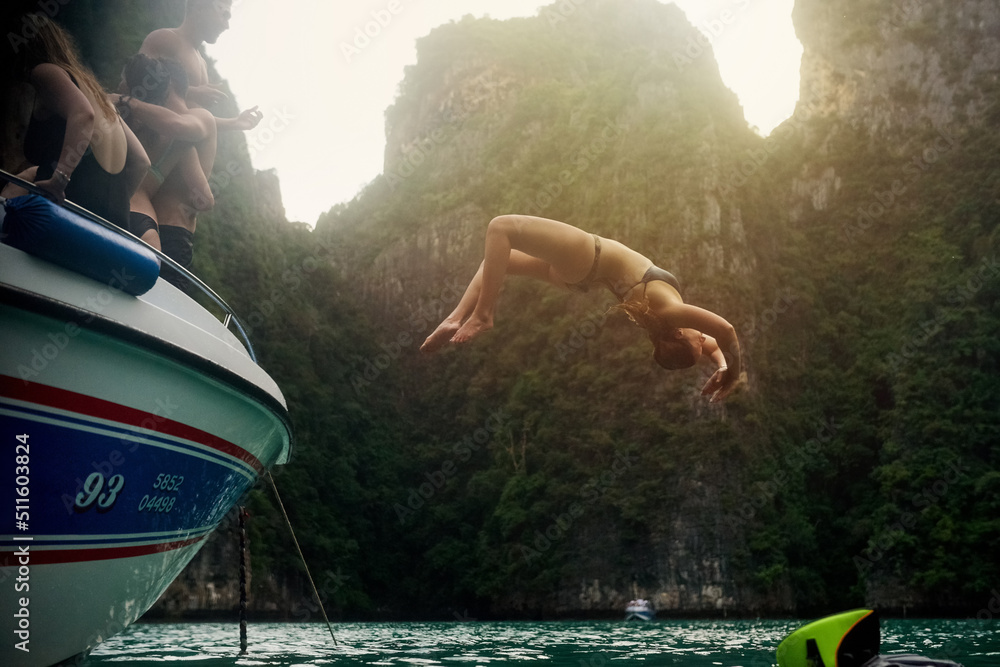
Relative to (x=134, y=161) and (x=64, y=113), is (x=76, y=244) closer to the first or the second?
(x=64, y=113)

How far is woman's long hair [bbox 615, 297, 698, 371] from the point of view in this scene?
11.6 ft

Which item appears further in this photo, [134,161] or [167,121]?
[167,121]

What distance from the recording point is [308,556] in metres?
39.3

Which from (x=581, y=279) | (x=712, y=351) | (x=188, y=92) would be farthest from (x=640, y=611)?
(x=581, y=279)

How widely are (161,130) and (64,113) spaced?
0.93 meters

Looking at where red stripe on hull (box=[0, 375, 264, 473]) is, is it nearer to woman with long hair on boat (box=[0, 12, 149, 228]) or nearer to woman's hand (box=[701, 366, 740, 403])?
woman with long hair on boat (box=[0, 12, 149, 228])

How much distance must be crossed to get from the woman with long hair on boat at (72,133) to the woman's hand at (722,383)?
2856 millimetres

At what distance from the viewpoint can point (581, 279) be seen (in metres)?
3.38

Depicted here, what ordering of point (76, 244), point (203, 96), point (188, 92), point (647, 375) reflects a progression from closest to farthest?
point (76, 244) → point (188, 92) → point (203, 96) → point (647, 375)

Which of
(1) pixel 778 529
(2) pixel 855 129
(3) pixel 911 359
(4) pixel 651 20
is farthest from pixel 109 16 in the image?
(4) pixel 651 20

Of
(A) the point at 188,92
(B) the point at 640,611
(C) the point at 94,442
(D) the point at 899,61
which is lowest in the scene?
(B) the point at 640,611

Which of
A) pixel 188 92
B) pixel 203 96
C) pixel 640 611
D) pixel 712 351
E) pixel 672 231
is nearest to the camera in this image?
pixel 712 351

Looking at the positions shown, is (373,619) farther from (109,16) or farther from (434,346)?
(434,346)

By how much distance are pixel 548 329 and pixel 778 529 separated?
18.7 metres
